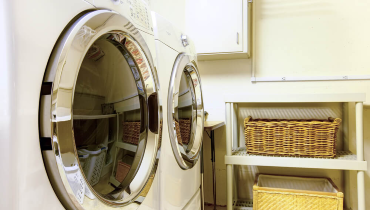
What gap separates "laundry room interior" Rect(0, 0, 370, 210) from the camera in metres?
0.44

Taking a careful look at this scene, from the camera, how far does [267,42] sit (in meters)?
2.00

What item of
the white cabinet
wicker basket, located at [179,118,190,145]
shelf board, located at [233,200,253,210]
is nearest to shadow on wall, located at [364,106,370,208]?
shelf board, located at [233,200,253,210]

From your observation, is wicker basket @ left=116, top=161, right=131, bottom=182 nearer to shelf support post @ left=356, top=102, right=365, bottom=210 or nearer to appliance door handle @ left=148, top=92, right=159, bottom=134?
appliance door handle @ left=148, top=92, right=159, bottom=134

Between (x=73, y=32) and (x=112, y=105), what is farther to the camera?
(x=112, y=105)

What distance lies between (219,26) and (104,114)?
1.28 m

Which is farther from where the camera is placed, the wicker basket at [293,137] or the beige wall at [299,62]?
the beige wall at [299,62]

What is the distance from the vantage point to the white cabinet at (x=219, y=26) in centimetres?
175

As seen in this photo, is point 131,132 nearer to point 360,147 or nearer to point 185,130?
point 185,130

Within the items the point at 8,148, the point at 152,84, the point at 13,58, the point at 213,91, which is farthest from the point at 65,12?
the point at 213,91

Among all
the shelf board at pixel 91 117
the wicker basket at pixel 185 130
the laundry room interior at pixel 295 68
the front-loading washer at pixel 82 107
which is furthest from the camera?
the laundry room interior at pixel 295 68

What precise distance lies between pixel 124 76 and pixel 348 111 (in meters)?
1.69

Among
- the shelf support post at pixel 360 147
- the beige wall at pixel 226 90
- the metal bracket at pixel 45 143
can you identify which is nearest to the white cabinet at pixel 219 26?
the beige wall at pixel 226 90

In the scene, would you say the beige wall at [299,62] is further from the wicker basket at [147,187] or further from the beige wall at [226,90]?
the wicker basket at [147,187]

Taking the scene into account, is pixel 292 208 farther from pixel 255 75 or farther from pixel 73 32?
pixel 73 32
